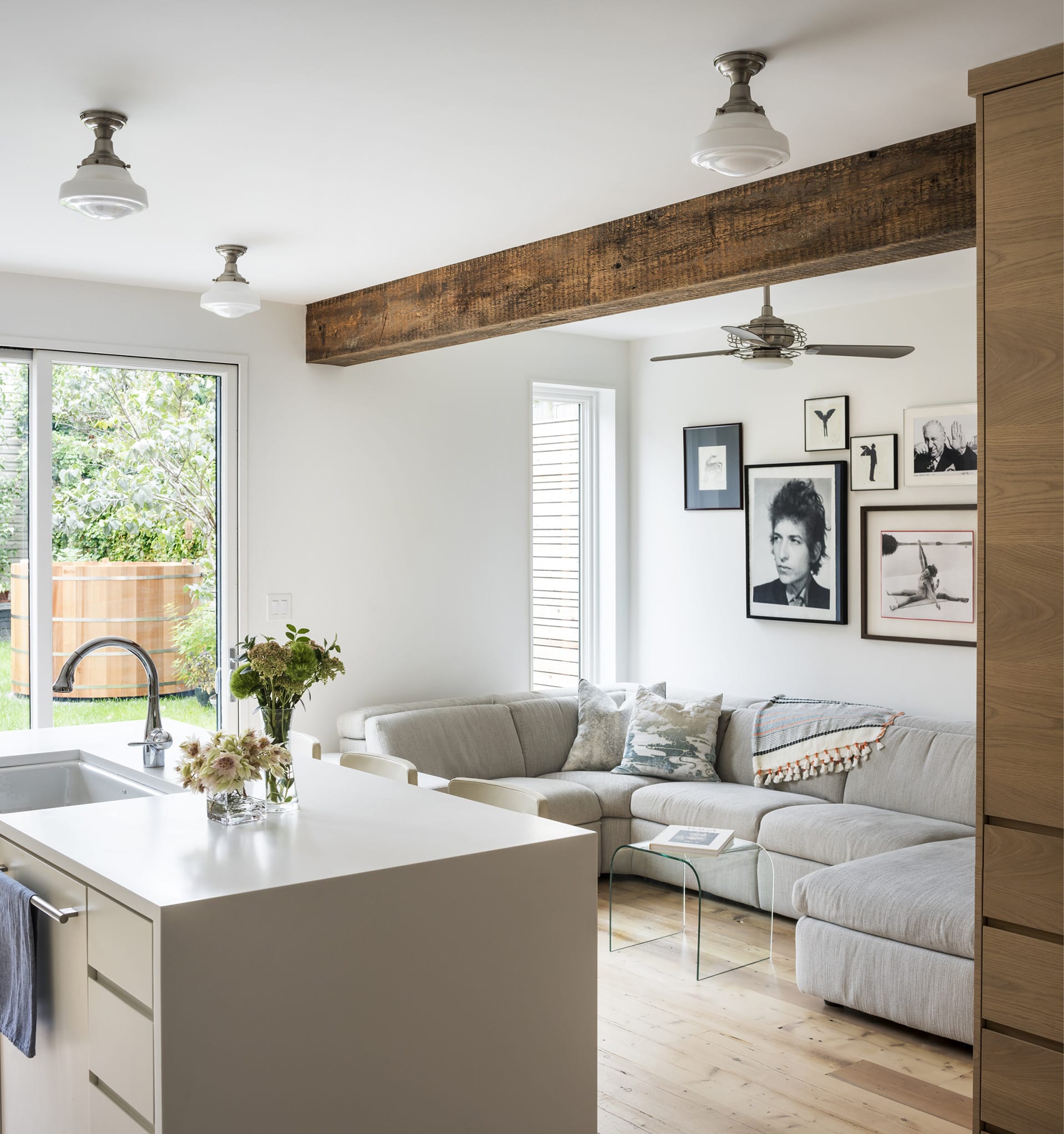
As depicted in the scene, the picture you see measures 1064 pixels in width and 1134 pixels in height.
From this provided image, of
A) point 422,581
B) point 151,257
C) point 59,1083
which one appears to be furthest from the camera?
point 422,581

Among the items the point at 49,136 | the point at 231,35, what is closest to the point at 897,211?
the point at 231,35

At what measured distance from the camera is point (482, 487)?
19.1 feet

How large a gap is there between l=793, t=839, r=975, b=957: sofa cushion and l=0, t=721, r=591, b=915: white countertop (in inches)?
63.1

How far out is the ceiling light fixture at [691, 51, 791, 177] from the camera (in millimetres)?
2299

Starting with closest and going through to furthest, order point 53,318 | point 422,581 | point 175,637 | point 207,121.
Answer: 1. point 207,121
2. point 53,318
3. point 175,637
4. point 422,581

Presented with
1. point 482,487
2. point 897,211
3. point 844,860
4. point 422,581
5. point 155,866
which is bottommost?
point 844,860

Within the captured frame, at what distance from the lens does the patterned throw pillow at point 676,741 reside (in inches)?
205

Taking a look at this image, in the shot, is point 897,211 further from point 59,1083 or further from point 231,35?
point 59,1083

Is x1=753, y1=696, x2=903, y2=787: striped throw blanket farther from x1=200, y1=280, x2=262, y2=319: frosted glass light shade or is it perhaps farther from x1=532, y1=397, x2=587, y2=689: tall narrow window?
x1=200, y1=280, x2=262, y2=319: frosted glass light shade

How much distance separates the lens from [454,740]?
521cm

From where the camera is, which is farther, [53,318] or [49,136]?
[53,318]

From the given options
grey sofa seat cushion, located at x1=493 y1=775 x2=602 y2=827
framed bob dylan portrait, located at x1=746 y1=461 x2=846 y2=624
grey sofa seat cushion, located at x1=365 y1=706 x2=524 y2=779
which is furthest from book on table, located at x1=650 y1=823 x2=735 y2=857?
framed bob dylan portrait, located at x1=746 y1=461 x2=846 y2=624

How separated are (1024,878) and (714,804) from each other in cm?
268

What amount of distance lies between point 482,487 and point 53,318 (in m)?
2.15
